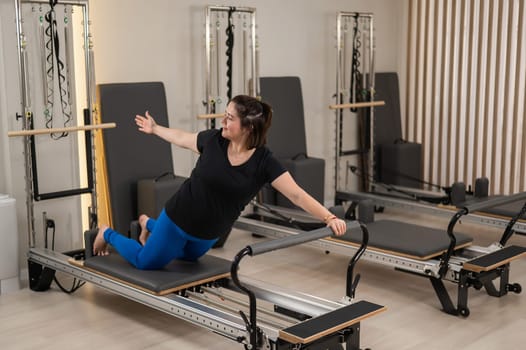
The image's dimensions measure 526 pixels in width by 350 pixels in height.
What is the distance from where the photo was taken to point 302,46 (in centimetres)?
600

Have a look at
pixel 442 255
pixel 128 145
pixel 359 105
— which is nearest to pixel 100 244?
pixel 128 145

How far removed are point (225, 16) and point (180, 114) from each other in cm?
83

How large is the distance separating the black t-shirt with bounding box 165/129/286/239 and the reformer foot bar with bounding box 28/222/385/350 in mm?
280

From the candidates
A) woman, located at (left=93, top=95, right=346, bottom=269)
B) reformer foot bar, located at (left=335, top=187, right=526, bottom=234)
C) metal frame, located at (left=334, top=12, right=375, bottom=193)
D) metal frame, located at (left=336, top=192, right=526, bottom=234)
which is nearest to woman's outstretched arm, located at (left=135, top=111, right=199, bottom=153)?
woman, located at (left=93, top=95, right=346, bottom=269)

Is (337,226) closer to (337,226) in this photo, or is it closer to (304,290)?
(337,226)

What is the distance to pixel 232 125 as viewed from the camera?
3096mm

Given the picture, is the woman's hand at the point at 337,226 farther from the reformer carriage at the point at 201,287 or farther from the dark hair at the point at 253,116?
the dark hair at the point at 253,116

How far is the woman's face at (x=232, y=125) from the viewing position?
309 cm

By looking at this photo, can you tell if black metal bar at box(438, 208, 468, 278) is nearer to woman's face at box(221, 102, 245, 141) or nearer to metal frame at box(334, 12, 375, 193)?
woman's face at box(221, 102, 245, 141)

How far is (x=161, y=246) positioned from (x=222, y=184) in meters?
0.50

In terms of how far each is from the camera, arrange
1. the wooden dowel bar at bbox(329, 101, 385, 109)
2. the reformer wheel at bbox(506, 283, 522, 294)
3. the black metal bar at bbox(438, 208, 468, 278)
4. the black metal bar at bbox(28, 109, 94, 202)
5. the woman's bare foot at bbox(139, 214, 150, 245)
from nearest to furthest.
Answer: the woman's bare foot at bbox(139, 214, 150, 245) → the black metal bar at bbox(438, 208, 468, 278) → the reformer wheel at bbox(506, 283, 522, 294) → the black metal bar at bbox(28, 109, 94, 202) → the wooden dowel bar at bbox(329, 101, 385, 109)

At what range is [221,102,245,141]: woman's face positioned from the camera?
3086 mm

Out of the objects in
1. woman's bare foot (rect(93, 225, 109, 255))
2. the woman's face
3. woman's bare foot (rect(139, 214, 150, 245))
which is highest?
the woman's face

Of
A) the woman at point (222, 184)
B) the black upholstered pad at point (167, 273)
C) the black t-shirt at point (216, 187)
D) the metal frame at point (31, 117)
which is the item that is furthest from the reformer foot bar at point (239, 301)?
the metal frame at point (31, 117)
